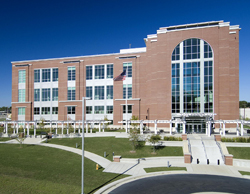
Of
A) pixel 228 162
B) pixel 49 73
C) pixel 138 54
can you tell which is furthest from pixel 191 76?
pixel 49 73

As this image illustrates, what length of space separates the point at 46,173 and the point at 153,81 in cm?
3446

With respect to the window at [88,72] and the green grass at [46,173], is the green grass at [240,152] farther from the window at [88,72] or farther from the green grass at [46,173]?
the window at [88,72]

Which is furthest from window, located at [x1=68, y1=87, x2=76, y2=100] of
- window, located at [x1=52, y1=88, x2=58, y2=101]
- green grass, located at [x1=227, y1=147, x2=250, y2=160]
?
green grass, located at [x1=227, y1=147, x2=250, y2=160]

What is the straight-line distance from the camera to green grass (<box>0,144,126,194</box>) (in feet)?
51.6

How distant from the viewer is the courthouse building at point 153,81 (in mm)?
44438

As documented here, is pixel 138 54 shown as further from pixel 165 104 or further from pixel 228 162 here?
pixel 228 162

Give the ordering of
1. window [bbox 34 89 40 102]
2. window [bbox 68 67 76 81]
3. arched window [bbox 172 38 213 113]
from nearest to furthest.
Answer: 1. arched window [bbox 172 38 213 113]
2. window [bbox 68 67 76 81]
3. window [bbox 34 89 40 102]

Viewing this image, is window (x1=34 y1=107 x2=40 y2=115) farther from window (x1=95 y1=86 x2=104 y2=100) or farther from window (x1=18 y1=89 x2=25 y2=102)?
window (x1=95 y1=86 x2=104 y2=100)

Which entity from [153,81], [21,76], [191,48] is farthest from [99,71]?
[21,76]

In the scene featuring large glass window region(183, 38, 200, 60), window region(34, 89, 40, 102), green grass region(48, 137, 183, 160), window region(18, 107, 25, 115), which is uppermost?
large glass window region(183, 38, 200, 60)

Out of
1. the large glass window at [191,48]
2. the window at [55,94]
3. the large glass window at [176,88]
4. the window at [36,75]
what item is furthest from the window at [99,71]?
the large glass window at [191,48]

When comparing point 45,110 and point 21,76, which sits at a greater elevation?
point 21,76

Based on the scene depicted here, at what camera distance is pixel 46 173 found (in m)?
20.5

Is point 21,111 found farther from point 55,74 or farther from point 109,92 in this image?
point 109,92
